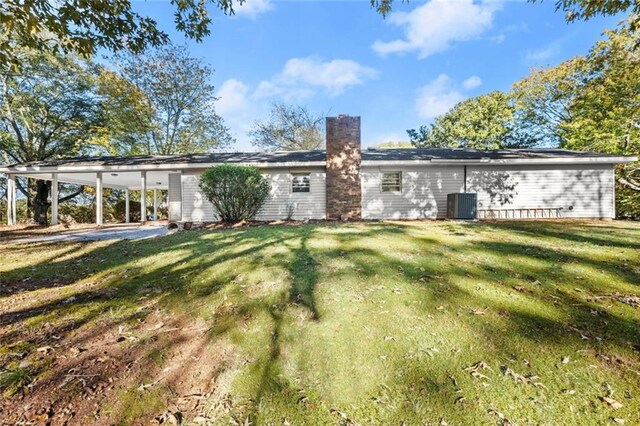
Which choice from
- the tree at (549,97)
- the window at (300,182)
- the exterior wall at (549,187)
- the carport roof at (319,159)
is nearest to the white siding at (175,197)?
the carport roof at (319,159)

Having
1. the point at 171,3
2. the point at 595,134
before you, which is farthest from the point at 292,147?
the point at 171,3

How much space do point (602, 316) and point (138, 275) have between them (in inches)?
233

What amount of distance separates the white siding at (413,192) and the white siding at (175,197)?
8689 millimetres

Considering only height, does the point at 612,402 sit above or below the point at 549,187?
below

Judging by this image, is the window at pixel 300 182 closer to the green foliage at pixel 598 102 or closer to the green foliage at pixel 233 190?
the green foliage at pixel 233 190

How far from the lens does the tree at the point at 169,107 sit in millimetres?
21031

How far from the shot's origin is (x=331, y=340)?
2.81m

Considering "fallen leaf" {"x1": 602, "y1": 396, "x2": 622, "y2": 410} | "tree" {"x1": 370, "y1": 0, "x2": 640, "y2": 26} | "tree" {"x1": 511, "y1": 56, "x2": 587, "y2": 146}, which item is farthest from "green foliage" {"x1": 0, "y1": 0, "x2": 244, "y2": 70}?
"tree" {"x1": 511, "y1": 56, "x2": 587, "y2": 146}

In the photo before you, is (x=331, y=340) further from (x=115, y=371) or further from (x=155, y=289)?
(x=155, y=289)

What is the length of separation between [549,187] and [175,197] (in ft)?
54.6

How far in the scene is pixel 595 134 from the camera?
17.1 m

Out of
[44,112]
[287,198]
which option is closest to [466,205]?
[287,198]

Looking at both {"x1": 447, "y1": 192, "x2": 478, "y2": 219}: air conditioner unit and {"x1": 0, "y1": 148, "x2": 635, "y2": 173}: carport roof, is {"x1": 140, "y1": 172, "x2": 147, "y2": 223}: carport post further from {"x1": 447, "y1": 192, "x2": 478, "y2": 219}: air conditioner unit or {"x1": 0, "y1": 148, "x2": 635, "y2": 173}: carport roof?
{"x1": 447, "y1": 192, "x2": 478, "y2": 219}: air conditioner unit

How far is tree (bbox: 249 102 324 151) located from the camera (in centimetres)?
2819
